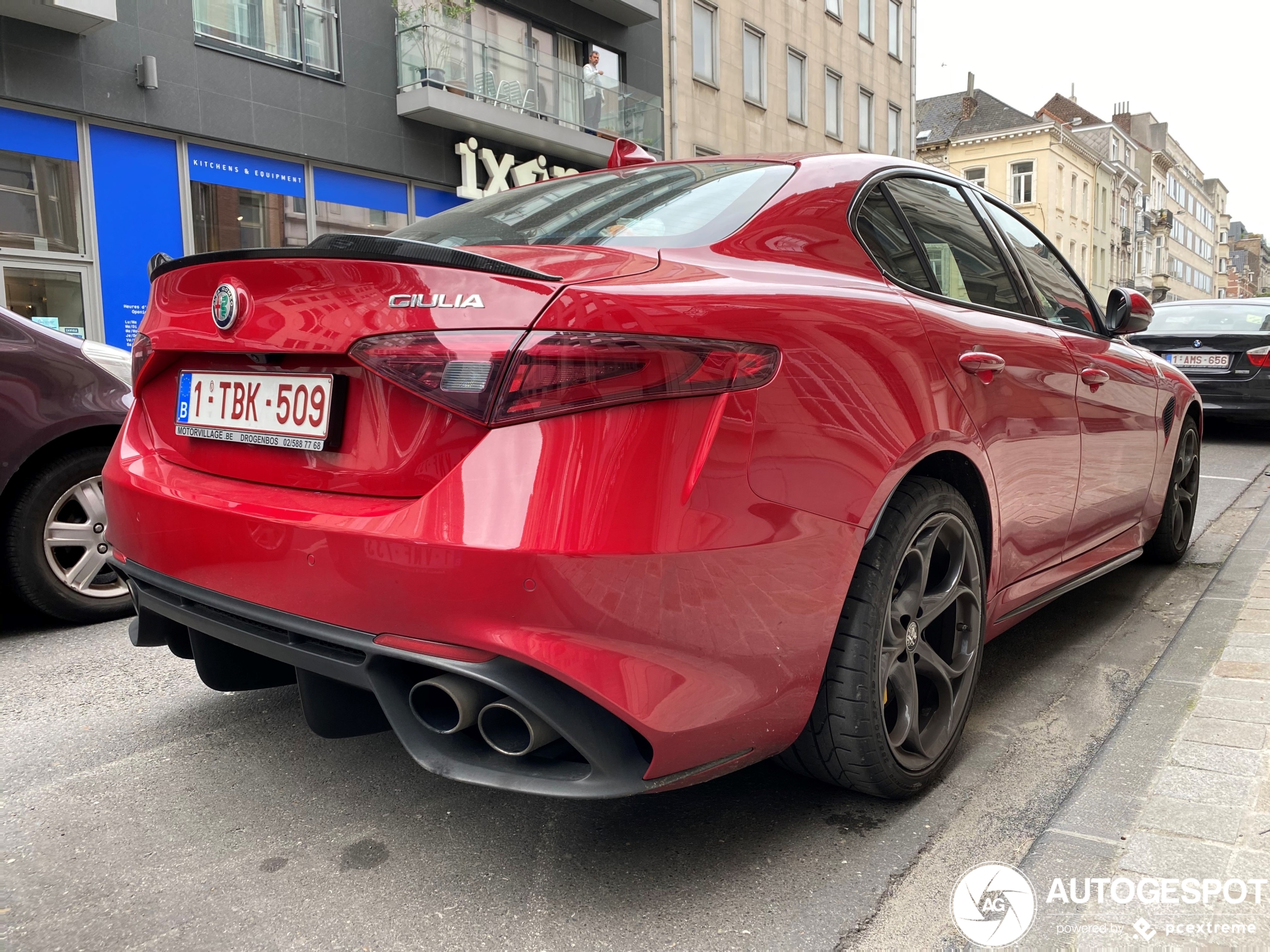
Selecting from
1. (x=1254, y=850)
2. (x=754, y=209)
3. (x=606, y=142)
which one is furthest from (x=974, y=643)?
(x=606, y=142)

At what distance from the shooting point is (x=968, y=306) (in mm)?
2656

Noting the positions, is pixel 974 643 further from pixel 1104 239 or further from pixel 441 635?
pixel 1104 239

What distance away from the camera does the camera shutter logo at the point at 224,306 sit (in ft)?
6.63

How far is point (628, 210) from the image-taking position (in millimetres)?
2316

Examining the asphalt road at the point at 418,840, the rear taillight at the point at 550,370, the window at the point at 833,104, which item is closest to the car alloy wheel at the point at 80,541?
the asphalt road at the point at 418,840

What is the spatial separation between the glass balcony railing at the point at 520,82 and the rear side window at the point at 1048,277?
11.9 meters

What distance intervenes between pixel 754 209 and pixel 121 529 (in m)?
1.58

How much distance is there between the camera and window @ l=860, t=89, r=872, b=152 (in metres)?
28.5

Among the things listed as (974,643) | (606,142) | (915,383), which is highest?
(606,142)

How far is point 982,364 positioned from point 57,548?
3382 millimetres

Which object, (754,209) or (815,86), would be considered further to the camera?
(815,86)

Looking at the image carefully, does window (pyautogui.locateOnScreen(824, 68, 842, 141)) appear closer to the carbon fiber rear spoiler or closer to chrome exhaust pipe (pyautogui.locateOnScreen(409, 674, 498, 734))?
the carbon fiber rear spoiler

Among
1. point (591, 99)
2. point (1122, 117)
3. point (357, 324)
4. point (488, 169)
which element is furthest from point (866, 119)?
point (1122, 117)

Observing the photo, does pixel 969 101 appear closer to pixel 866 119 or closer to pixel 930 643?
pixel 866 119
